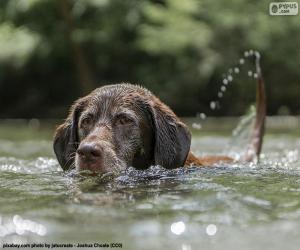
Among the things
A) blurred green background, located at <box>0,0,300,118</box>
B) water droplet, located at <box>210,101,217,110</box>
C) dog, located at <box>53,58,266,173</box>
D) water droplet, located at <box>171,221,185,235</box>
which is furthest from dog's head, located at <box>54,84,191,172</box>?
blurred green background, located at <box>0,0,300,118</box>

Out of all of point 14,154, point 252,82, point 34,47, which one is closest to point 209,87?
point 252,82

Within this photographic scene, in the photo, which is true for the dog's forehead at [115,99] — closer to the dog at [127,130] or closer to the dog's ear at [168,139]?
the dog at [127,130]

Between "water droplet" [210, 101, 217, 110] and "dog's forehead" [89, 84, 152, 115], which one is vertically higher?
"dog's forehead" [89, 84, 152, 115]

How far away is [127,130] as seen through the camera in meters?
5.56

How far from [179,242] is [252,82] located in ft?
54.6

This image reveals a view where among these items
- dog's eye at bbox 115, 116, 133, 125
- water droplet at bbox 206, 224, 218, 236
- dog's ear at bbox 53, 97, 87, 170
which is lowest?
water droplet at bbox 206, 224, 218, 236

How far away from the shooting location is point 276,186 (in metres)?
4.68

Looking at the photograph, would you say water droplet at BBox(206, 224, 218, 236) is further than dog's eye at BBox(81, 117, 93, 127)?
No

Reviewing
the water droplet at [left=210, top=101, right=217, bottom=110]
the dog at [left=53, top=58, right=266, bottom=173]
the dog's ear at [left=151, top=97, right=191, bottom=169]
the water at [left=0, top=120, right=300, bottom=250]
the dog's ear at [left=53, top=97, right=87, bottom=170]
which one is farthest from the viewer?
the water droplet at [left=210, top=101, right=217, bottom=110]

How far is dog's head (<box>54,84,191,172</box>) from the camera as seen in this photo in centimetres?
549

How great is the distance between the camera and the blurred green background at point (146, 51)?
65.7 feet

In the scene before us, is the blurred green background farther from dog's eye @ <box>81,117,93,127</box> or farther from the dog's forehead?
dog's eye @ <box>81,117,93,127</box>

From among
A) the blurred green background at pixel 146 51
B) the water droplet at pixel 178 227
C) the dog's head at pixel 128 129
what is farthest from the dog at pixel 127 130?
the blurred green background at pixel 146 51

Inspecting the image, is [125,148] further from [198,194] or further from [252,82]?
[252,82]
